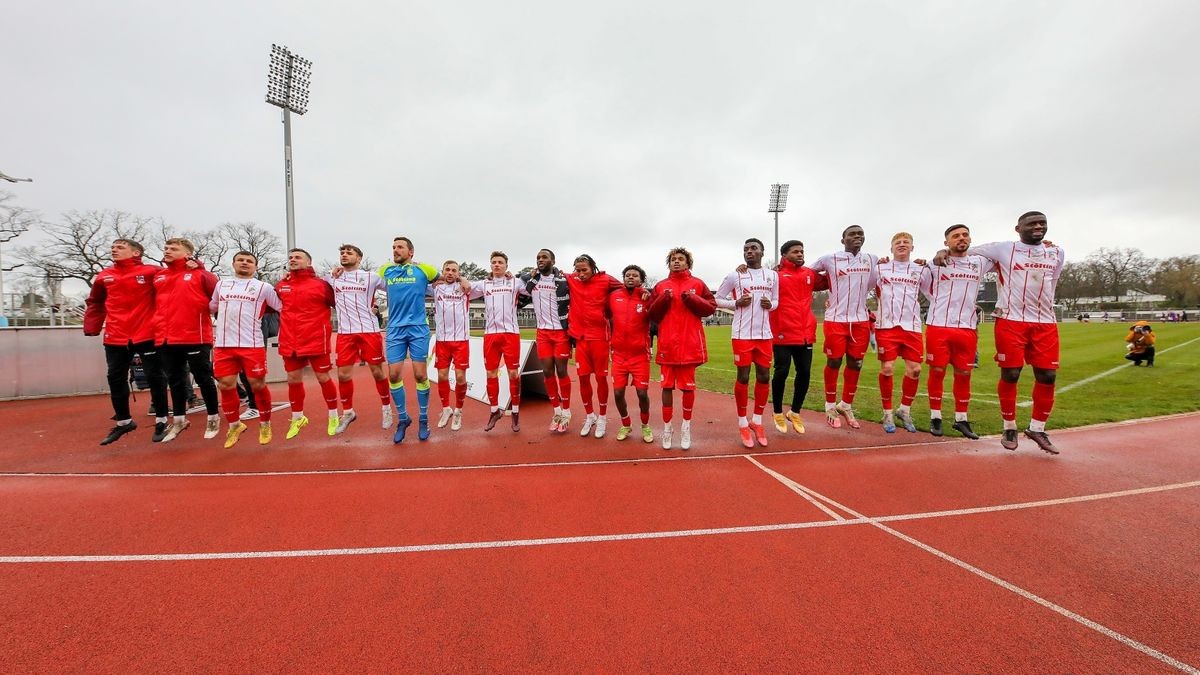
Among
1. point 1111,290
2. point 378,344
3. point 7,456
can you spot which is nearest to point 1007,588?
point 378,344

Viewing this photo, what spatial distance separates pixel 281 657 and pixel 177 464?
400 cm

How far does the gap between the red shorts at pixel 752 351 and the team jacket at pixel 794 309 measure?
447 millimetres

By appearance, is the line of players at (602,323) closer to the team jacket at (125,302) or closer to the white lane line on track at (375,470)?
the team jacket at (125,302)

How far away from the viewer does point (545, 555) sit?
283 cm

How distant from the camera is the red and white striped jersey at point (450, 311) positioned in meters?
5.92

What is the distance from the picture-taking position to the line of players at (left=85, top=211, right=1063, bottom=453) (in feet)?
16.8

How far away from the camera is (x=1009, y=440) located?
4.89 metres

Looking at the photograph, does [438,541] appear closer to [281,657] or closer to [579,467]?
[281,657]

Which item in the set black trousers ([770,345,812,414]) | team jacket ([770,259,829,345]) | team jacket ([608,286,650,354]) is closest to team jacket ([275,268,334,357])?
team jacket ([608,286,650,354])

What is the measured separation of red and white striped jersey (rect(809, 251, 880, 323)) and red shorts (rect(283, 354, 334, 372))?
6.49 m

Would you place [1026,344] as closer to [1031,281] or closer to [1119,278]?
[1031,281]

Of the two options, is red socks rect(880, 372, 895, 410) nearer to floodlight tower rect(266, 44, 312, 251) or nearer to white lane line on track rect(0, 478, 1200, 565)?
white lane line on track rect(0, 478, 1200, 565)

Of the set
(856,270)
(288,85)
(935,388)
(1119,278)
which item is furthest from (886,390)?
(1119,278)

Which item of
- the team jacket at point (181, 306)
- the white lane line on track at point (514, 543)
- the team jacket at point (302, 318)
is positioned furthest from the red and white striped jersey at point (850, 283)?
the team jacket at point (181, 306)
